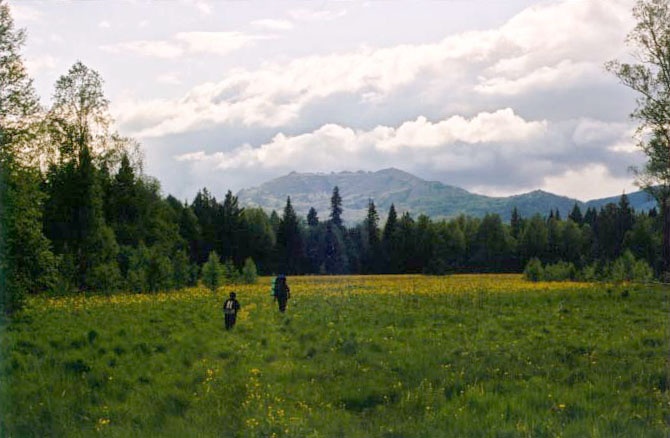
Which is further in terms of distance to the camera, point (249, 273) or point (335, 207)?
point (335, 207)

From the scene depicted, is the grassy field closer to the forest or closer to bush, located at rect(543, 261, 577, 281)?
the forest

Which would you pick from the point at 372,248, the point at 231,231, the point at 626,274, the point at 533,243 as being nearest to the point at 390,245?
the point at 372,248

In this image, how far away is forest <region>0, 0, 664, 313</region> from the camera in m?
25.1

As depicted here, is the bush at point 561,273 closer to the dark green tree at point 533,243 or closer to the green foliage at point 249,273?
the green foliage at point 249,273

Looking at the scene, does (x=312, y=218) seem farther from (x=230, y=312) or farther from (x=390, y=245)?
(x=230, y=312)

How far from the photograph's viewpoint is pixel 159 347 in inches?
643

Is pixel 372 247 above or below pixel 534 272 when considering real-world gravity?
above

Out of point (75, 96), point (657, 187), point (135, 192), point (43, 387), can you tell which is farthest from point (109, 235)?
point (657, 187)

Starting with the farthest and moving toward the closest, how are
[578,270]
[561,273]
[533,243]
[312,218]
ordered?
[312,218]
[533,243]
[578,270]
[561,273]

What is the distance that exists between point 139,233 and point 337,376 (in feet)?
156

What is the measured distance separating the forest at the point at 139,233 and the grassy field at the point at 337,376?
4.73m

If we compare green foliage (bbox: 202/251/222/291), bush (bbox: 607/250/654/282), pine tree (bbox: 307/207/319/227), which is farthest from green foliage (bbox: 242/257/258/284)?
pine tree (bbox: 307/207/319/227)

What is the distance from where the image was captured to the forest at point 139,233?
2506 cm

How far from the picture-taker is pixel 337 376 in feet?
44.0
